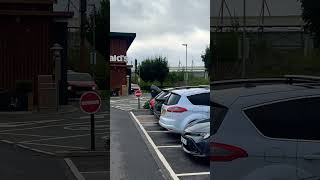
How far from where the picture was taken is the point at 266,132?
2.16m

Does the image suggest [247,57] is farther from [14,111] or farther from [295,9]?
[14,111]

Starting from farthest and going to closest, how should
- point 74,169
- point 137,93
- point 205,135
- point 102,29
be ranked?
point 74,169 → point 137,93 → point 102,29 → point 205,135

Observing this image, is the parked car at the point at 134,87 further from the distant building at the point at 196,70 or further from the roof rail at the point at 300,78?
the roof rail at the point at 300,78

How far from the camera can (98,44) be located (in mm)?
2258

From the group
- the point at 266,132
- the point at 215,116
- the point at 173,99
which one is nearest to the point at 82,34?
the point at 173,99

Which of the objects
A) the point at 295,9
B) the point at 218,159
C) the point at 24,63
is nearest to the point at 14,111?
the point at 24,63

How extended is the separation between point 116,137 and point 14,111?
0.50m

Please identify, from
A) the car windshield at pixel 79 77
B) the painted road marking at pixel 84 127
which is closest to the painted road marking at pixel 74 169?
the painted road marking at pixel 84 127

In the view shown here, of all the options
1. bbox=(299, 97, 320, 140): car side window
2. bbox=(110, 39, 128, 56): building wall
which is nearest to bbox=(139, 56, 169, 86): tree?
bbox=(110, 39, 128, 56): building wall

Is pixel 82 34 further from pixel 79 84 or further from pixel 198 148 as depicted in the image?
pixel 198 148

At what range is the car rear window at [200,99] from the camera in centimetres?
215

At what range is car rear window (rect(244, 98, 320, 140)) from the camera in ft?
7.00

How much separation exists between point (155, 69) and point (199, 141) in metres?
0.37

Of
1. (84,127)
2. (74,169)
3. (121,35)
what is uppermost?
(121,35)
